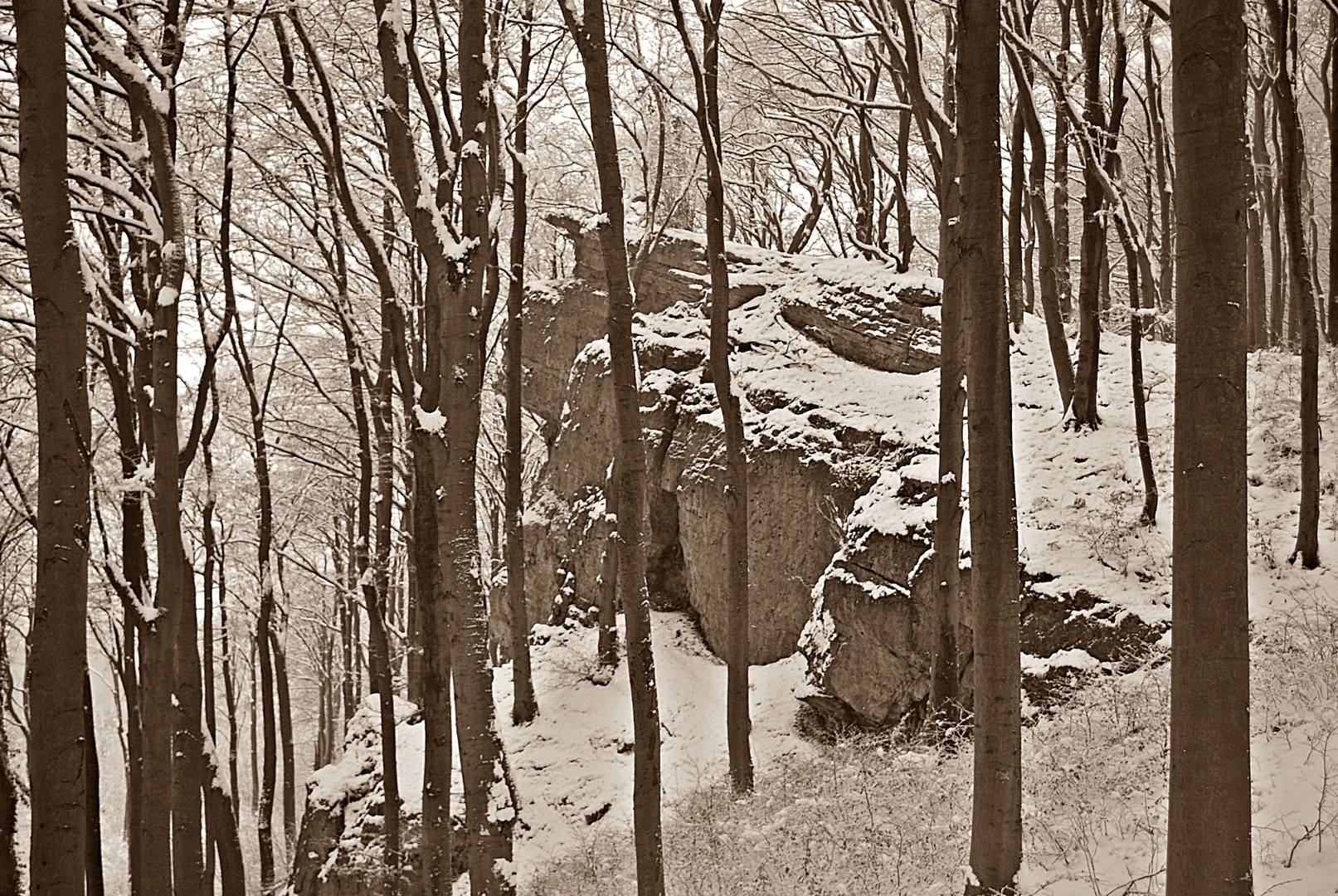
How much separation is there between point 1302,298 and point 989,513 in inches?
230

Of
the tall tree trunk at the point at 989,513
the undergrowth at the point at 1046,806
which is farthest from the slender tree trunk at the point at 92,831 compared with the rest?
the tall tree trunk at the point at 989,513

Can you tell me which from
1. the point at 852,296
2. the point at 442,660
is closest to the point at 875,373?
the point at 852,296

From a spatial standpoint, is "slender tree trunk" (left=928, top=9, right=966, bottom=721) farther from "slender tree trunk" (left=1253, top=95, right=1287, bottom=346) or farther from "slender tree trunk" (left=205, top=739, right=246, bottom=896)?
"slender tree trunk" (left=1253, top=95, right=1287, bottom=346)

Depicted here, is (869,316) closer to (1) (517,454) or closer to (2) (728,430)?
(2) (728,430)

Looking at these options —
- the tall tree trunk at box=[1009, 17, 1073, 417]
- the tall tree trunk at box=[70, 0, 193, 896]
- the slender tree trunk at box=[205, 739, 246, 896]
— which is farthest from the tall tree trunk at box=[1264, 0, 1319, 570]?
the slender tree trunk at box=[205, 739, 246, 896]

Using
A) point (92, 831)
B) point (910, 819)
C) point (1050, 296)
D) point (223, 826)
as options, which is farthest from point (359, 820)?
point (1050, 296)

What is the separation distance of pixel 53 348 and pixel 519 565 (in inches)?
361

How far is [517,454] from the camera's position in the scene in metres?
13.5

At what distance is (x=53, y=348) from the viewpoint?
4332 mm

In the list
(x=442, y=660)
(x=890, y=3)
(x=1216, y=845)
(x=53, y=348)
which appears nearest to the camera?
(x=1216, y=845)

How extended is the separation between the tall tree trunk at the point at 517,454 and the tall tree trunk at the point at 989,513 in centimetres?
810

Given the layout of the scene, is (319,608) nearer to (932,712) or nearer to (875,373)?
(875,373)

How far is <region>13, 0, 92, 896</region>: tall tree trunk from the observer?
4.12m

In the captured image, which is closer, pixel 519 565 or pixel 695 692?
pixel 519 565
